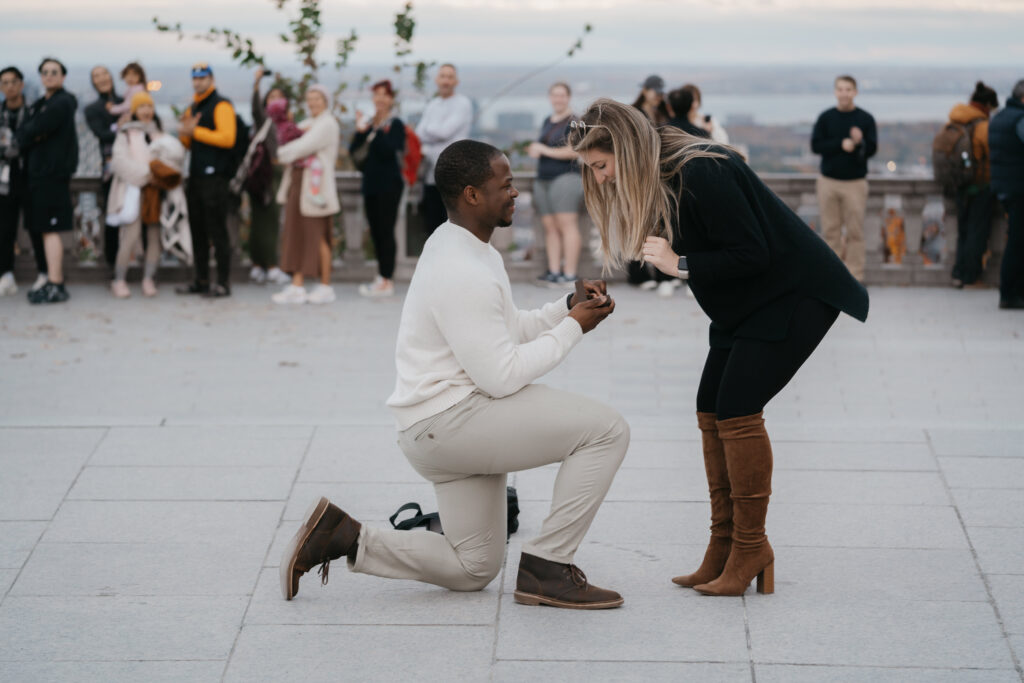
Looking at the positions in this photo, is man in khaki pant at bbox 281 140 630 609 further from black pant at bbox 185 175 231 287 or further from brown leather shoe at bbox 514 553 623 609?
black pant at bbox 185 175 231 287

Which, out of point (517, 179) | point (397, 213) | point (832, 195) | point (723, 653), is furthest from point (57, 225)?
point (723, 653)

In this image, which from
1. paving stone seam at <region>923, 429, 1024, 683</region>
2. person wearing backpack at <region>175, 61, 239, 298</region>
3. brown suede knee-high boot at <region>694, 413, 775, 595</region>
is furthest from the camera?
person wearing backpack at <region>175, 61, 239, 298</region>

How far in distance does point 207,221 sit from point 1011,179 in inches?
251

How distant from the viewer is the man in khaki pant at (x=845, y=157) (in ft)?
37.3

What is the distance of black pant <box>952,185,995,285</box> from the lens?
1138 centimetres

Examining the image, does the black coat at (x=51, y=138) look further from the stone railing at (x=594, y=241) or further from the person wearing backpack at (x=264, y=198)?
the person wearing backpack at (x=264, y=198)

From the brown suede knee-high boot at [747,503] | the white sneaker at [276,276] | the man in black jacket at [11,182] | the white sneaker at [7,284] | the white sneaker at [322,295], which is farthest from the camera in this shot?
the white sneaker at [276,276]

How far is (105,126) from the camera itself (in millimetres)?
11461

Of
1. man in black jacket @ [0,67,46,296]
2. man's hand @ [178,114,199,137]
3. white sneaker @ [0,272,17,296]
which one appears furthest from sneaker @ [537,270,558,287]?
white sneaker @ [0,272,17,296]

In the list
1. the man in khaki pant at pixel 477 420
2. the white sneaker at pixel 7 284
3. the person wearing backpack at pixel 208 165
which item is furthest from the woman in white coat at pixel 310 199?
the man in khaki pant at pixel 477 420

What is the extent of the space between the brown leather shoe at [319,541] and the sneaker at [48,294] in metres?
7.10

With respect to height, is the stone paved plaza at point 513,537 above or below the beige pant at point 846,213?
below

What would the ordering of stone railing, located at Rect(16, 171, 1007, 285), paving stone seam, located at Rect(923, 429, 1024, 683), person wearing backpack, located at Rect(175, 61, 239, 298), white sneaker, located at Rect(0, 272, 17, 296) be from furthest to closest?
stone railing, located at Rect(16, 171, 1007, 285), white sneaker, located at Rect(0, 272, 17, 296), person wearing backpack, located at Rect(175, 61, 239, 298), paving stone seam, located at Rect(923, 429, 1024, 683)

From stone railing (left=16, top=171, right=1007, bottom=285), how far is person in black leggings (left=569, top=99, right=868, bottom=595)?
7189 millimetres
